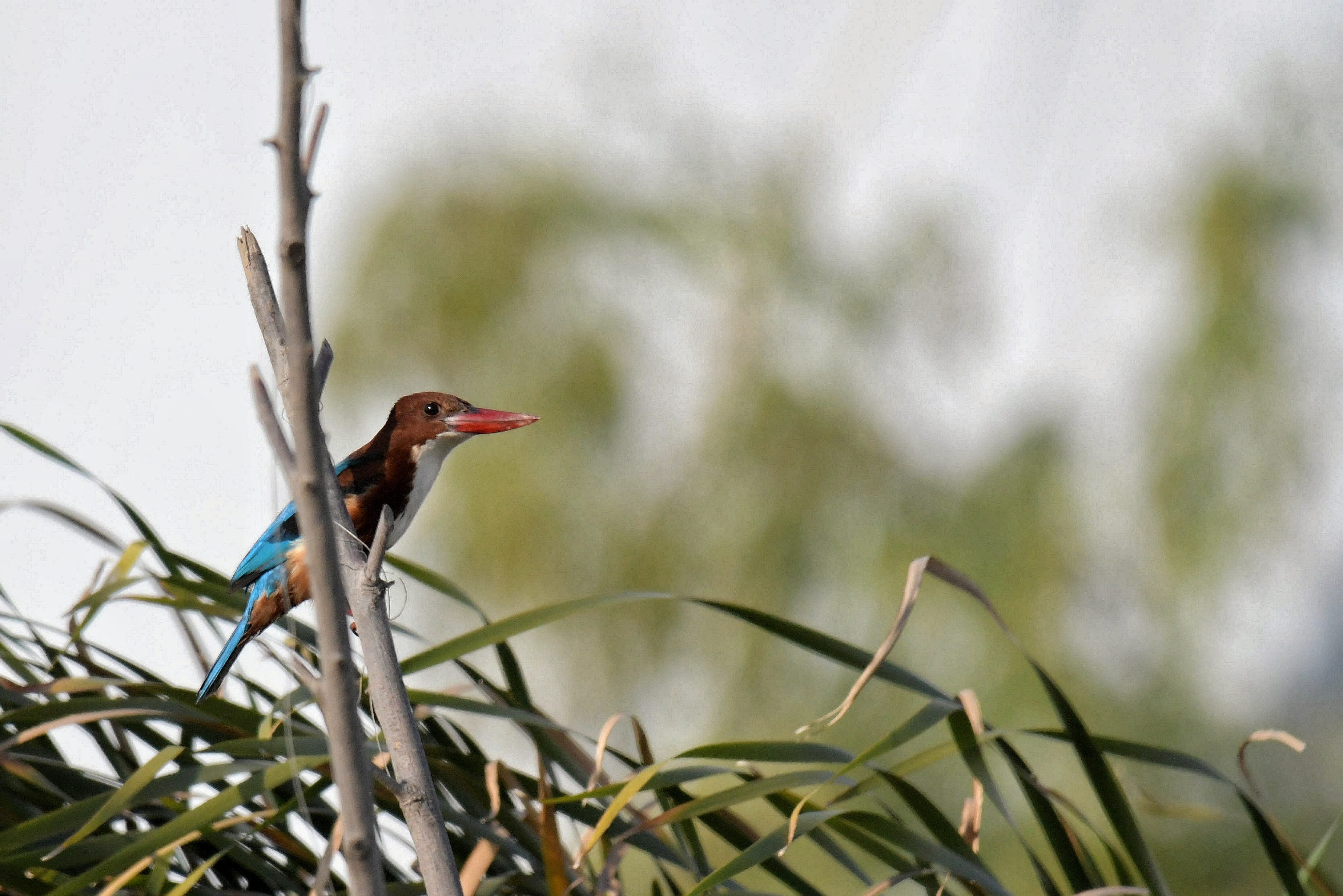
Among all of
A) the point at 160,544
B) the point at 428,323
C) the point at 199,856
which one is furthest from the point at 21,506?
the point at 428,323

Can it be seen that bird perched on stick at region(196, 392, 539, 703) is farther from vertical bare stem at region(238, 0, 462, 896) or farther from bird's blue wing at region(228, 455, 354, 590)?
vertical bare stem at region(238, 0, 462, 896)

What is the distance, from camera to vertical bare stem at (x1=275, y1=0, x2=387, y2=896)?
16.5 inches

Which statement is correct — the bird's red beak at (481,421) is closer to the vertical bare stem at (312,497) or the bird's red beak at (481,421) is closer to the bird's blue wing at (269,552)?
the bird's blue wing at (269,552)

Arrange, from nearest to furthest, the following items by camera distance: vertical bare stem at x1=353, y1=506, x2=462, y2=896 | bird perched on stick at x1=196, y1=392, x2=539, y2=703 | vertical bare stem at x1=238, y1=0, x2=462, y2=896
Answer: vertical bare stem at x1=238, y1=0, x2=462, y2=896 → vertical bare stem at x1=353, y1=506, x2=462, y2=896 → bird perched on stick at x1=196, y1=392, x2=539, y2=703

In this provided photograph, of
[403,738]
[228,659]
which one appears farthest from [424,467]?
[403,738]

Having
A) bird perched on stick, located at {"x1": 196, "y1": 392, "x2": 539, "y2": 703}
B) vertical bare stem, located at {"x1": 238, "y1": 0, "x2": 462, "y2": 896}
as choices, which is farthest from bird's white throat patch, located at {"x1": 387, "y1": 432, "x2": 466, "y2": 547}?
vertical bare stem, located at {"x1": 238, "y1": 0, "x2": 462, "y2": 896}

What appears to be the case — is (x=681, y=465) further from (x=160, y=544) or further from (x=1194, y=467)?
(x=160, y=544)

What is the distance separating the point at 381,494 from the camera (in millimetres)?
942

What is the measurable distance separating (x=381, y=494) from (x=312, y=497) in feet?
1.73

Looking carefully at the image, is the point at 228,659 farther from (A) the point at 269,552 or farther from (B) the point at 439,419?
(B) the point at 439,419

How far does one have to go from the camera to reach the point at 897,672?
0.87 meters

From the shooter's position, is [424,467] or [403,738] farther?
[424,467]

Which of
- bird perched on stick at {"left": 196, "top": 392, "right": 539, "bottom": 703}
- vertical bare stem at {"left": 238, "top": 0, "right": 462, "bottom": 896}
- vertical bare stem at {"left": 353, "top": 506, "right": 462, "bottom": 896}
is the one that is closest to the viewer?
vertical bare stem at {"left": 238, "top": 0, "right": 462, "bottom": 896}

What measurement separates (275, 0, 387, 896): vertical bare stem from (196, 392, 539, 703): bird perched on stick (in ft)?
1.29
